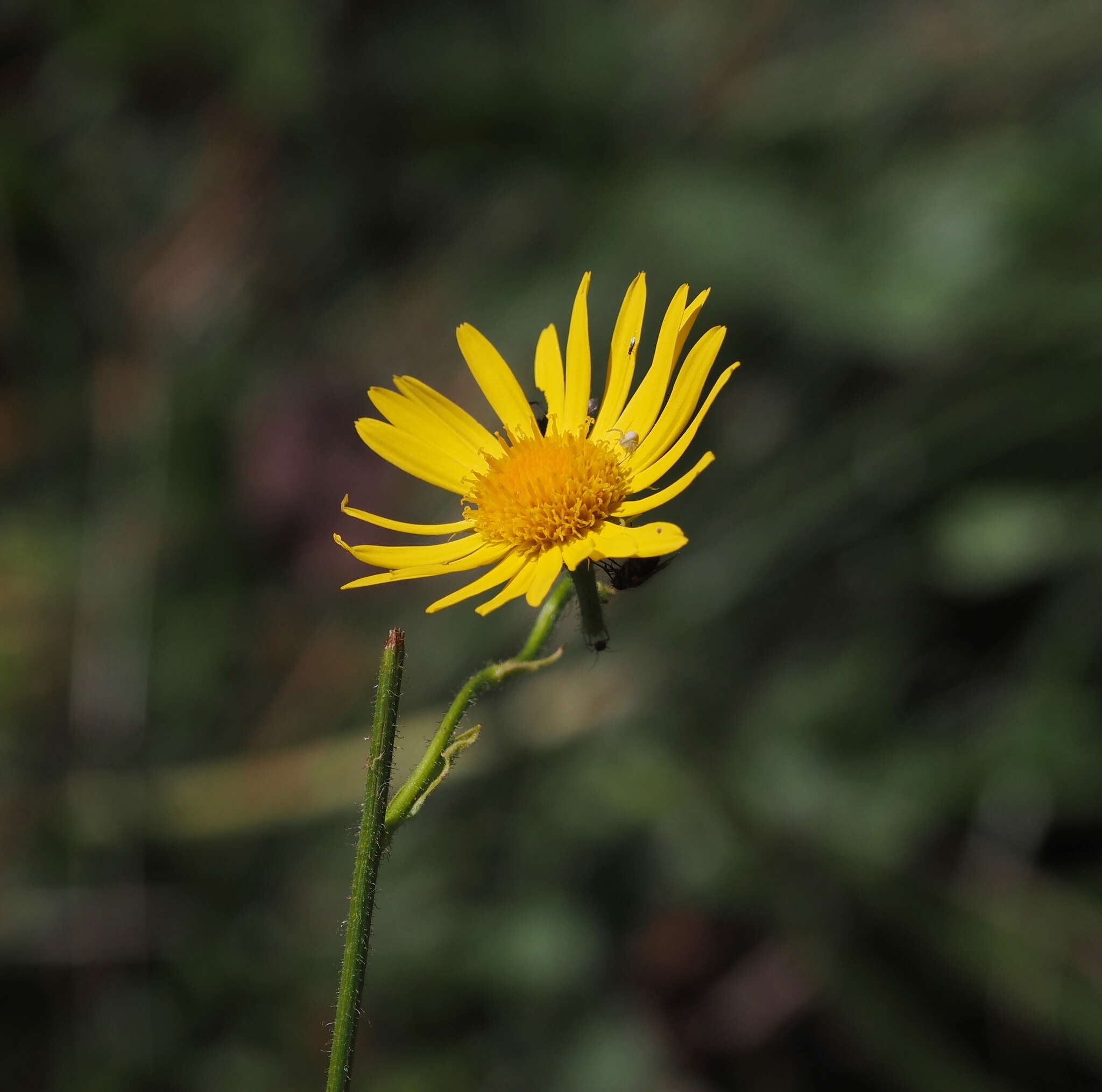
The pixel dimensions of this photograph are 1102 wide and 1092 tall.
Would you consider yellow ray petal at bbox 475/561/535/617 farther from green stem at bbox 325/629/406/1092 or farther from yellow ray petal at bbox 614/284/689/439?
yellow ray petal at bbox 614/284/689/439

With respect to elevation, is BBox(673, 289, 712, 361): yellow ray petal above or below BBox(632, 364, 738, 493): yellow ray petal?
above

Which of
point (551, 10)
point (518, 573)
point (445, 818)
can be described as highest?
point (551, 10)

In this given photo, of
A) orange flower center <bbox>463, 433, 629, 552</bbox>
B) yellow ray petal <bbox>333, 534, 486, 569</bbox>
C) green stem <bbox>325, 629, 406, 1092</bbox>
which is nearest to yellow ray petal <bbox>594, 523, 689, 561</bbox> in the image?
orange flower center <bbox>463, 433, 629, 552</bbox>

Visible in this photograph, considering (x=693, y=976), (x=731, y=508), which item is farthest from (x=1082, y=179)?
(x=693, y=976)

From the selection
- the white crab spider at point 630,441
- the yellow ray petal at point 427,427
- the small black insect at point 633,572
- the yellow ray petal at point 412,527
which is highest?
the yellow ray petal at point 427,427

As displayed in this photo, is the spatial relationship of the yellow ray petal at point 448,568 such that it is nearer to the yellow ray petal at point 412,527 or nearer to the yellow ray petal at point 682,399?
the yellow ray petal at point 412,527

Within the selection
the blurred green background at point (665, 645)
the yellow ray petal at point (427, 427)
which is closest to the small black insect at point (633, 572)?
the yellow ray petal at point (427, 427)

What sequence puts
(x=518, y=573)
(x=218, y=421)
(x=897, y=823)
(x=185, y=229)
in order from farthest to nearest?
(x=185, y=229) < (x=218, y=421) < (x=897, y=823) < (x=518, y=573)

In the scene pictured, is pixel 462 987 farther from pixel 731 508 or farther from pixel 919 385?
pixel 919 385
